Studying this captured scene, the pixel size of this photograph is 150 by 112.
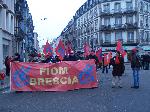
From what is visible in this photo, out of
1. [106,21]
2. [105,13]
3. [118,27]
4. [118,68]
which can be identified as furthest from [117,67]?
[106,21]

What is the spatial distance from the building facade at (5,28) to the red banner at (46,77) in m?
16.5

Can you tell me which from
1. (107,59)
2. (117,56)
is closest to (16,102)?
(117,56)

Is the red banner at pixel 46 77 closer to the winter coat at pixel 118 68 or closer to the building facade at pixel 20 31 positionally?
the winter coat at pixel 118 68

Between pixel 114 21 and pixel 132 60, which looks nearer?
pixel 132 60

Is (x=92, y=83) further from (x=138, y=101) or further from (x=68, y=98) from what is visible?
(x=138, y=101)

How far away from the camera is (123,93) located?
13781 millimetres

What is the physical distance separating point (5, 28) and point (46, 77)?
19545 mm

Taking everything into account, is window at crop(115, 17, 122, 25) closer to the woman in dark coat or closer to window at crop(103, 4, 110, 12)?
window at crop(103, 4, 110, 12)

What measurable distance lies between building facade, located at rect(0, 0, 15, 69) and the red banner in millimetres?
16526

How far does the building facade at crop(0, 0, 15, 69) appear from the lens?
31848 millimetres

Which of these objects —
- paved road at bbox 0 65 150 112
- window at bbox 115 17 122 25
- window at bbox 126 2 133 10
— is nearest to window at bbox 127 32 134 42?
window at bbox 115 17 122 25

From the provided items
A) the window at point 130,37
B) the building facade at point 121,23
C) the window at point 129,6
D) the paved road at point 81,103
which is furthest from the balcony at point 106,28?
the paved road at point 81,103

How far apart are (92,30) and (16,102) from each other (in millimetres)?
68616

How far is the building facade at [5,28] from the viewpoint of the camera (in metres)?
31.8
